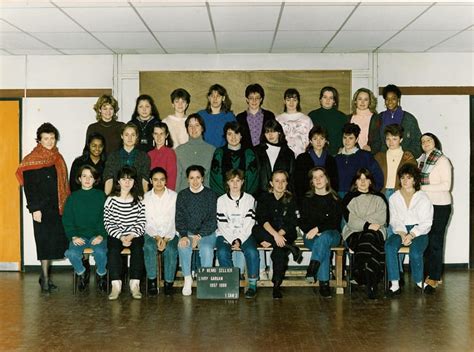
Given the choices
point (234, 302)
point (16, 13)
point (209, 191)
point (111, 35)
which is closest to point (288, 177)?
point (209, 191)

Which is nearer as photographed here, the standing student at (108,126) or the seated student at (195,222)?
the seated student at (195,222)

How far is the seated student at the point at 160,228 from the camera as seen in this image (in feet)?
20.9

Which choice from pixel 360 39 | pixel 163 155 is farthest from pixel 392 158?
pixel 163 155

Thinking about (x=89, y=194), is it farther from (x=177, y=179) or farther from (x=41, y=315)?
(x=41, y=315)

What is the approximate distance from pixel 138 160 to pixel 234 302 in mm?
1861

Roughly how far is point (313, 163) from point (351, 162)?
431 millimetres

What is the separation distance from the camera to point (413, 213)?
6.45 meters

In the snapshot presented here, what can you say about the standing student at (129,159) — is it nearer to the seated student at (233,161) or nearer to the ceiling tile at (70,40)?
the seated student at (233,161)

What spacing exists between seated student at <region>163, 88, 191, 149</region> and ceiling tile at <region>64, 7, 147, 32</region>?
2.80 ft

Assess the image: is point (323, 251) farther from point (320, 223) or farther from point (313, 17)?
point (313, 17)

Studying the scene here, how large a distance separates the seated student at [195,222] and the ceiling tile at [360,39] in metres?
2.32

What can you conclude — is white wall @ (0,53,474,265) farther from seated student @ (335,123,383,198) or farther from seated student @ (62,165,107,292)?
seated student @ (62,165,107,292)


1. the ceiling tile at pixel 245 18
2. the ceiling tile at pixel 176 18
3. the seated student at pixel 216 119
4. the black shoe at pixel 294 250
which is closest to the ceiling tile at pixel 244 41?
the ceiling tile at pixel 245 18

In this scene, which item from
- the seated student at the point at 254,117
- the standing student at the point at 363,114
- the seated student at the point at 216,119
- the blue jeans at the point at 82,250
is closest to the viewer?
the blue jeans at the point at 82,250
